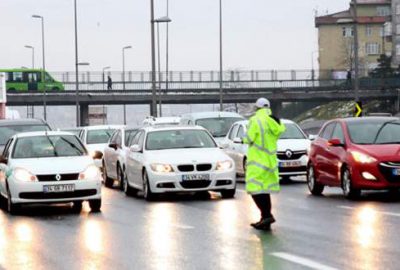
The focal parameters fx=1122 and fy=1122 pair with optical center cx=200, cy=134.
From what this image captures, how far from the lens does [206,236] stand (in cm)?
1370

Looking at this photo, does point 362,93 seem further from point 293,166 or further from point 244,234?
point 244,234

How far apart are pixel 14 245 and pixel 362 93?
3080 inches

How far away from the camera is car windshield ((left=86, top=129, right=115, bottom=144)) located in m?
34.0

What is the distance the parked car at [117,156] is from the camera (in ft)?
81.7

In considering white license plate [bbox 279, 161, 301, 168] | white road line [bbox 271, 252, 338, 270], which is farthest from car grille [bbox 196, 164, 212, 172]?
white road line [bbox 271, 252, 338, 270]

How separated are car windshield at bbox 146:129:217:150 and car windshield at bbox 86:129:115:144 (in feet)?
37.6

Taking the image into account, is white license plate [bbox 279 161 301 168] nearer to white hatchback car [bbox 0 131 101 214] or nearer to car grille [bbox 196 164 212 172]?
car grille [bbox 196 164 212 172]

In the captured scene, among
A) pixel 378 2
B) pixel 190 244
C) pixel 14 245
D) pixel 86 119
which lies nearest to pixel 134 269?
pixel 190 244

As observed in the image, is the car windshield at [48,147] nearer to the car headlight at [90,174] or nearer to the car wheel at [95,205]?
the car headlight at [90,174]

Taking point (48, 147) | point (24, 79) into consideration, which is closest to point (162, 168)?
point (48, 147)

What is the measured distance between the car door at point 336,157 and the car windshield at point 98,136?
1383 centimetres

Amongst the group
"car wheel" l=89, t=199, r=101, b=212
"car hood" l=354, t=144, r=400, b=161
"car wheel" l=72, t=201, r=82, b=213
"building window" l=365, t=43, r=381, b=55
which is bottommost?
"car wheel" l=72, t=201, r=82, b=213

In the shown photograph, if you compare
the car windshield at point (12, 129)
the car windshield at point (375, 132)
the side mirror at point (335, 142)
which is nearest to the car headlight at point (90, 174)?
the side mirror at point (335, 142)

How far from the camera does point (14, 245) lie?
528 inches
